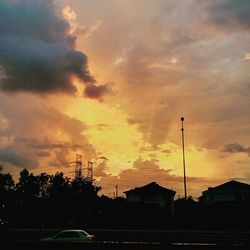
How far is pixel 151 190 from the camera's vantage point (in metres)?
108

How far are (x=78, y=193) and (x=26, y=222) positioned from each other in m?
15.8

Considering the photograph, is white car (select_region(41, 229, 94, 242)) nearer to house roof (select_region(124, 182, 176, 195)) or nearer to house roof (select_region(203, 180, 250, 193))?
house roof (select_region(203, 180, 250, 193))

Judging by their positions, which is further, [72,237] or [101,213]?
[101,213]

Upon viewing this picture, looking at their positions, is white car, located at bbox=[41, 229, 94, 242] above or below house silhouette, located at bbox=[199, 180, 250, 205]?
below

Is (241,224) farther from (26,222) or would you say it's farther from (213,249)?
(213,249)

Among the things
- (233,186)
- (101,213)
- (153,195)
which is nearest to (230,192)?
(233,186)

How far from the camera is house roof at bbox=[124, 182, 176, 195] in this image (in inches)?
4230

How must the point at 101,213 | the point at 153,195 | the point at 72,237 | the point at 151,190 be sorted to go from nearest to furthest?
the point at 72,237, the point at 101,213, the point at 153,195, the point at 151,190

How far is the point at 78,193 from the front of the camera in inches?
3748

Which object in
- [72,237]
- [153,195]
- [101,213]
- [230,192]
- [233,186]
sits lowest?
[72,237]

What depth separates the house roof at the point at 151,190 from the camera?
107 meters

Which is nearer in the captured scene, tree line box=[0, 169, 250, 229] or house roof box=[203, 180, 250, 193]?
tree line box=[0, 169, 250, 229]

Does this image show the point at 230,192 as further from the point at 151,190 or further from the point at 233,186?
the point at 151,190

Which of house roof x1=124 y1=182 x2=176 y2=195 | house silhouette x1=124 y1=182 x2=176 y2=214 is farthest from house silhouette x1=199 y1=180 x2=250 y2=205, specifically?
house roof x1=124 y1=182 x2=176 y2=195
